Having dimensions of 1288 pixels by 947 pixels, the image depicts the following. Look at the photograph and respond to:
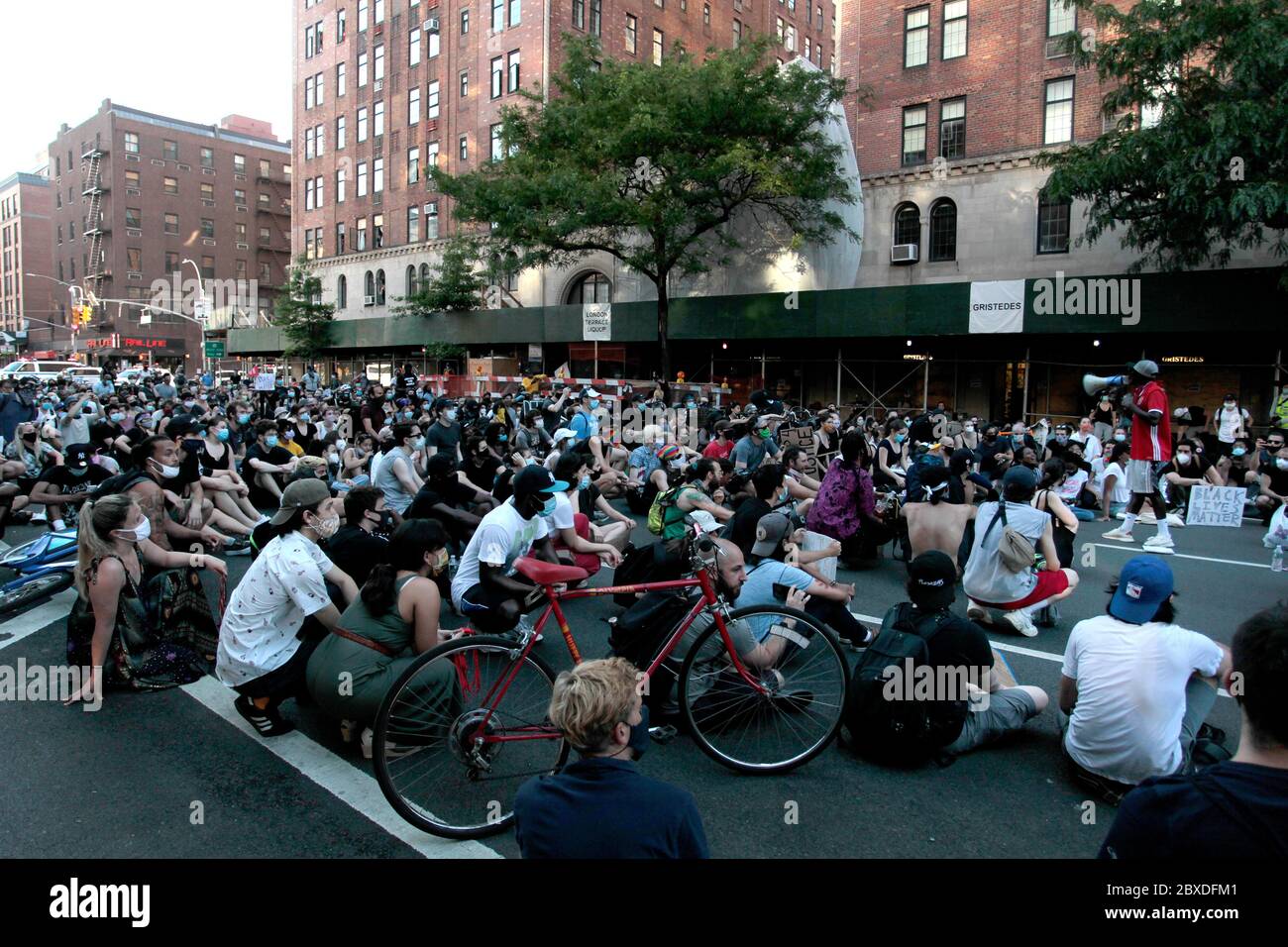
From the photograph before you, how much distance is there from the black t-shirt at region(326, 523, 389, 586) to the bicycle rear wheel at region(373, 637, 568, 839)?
1.90 m

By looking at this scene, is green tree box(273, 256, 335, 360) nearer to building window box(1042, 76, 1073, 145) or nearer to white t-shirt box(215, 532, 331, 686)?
building window box(1042, 76, 1073, 145)

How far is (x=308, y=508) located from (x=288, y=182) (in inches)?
3570

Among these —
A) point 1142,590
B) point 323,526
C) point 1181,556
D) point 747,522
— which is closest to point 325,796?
point 323,526

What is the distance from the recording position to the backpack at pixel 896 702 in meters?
4.41

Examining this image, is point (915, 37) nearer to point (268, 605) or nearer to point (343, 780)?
point (268, 605)

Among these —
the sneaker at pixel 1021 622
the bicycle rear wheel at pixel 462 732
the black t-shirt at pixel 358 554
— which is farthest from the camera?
the sneaker at pixel 1021 622

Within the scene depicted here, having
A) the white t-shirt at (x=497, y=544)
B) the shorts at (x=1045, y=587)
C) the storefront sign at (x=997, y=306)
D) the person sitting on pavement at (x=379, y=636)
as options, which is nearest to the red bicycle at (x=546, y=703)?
the person sitting on pavement at (x=379, y=636)

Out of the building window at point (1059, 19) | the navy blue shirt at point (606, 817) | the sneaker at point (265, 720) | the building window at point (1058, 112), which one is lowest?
the sneaker at point (265, 720)

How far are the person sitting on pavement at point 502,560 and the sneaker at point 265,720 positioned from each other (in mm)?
1282

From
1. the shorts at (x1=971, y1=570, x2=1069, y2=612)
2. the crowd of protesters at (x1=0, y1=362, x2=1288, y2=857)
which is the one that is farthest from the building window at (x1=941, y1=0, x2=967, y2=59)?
the shorts at (x1=971, y1=570, x2=1069, y2=612)

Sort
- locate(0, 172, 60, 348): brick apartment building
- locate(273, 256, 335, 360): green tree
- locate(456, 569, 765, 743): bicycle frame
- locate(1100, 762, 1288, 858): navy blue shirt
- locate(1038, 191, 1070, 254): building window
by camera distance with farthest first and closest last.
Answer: locate(0, 172, 60, 348): brick apartment building, locate(273, 256, 335, 360): green tree, locate(1038, 191, 1070, 254): building window, locate(456, 569, 765, 743): bicycle frame, locate(1100, 762, 1288, 858): navy blue shirt

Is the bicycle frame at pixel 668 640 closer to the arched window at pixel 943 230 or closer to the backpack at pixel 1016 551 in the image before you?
the backpack at pixel 1016 551

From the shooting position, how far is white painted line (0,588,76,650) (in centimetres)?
683
